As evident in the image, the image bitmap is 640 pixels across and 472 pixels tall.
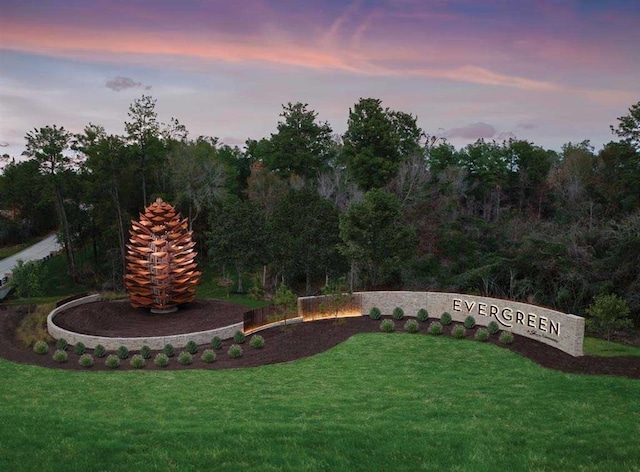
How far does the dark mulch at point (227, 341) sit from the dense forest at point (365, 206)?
22.5 feet

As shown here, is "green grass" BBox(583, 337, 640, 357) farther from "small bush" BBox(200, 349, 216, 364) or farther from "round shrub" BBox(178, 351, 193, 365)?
"round shrub" BBox(178, 351, 193, 365)

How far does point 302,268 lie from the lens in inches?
1448

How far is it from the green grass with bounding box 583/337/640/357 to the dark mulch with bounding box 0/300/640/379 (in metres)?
1.04

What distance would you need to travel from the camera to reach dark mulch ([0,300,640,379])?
21.4 m

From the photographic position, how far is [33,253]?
70.7 meters

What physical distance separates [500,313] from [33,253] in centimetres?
6862

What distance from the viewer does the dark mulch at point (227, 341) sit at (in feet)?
70.3

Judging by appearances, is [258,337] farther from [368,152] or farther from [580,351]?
[368,152]

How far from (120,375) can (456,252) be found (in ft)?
102

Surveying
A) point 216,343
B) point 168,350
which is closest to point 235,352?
point 216,343

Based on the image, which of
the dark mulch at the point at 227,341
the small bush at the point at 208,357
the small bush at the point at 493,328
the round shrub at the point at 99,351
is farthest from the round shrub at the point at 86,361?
the small bush at the point at 493,328

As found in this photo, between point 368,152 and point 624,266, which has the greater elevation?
point 368,152

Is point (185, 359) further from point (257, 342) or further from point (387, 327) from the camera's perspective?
point (387, 327)

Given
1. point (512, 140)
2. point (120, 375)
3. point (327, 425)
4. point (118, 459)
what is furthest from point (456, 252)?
point (512, 140)
